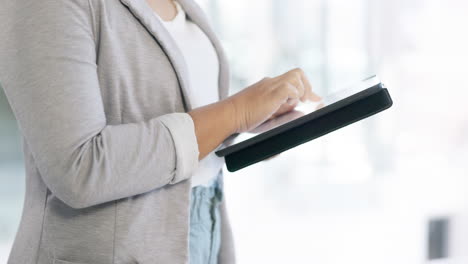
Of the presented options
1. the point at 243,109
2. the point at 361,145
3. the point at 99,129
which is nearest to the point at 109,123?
the point at 99,129

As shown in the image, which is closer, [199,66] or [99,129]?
[99,129]

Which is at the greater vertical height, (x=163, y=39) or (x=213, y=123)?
(x=163, y=39)

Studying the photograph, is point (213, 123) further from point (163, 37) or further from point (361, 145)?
point (361, 145)

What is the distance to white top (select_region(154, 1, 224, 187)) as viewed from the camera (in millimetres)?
743

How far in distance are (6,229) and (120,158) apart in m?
→ 0.97

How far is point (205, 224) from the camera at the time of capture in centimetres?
78

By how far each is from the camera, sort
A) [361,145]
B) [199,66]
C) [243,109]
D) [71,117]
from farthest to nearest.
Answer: [361,145]
[199,66]
[243,109]
[71,117]

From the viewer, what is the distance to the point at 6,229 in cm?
136

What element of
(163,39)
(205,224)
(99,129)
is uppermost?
(163,39)

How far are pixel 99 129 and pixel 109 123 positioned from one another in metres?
Result: 0.06

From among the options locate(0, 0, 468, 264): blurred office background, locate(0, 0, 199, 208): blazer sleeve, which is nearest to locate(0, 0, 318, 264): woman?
locate(0, 0, 199, 208): blazer sleeve

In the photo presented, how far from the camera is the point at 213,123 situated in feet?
2.00

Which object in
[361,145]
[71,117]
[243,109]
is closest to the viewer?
[71,117]

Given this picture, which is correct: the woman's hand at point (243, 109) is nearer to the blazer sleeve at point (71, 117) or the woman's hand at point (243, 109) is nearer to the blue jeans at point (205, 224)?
the blazer sleeve at point (71, 117)
